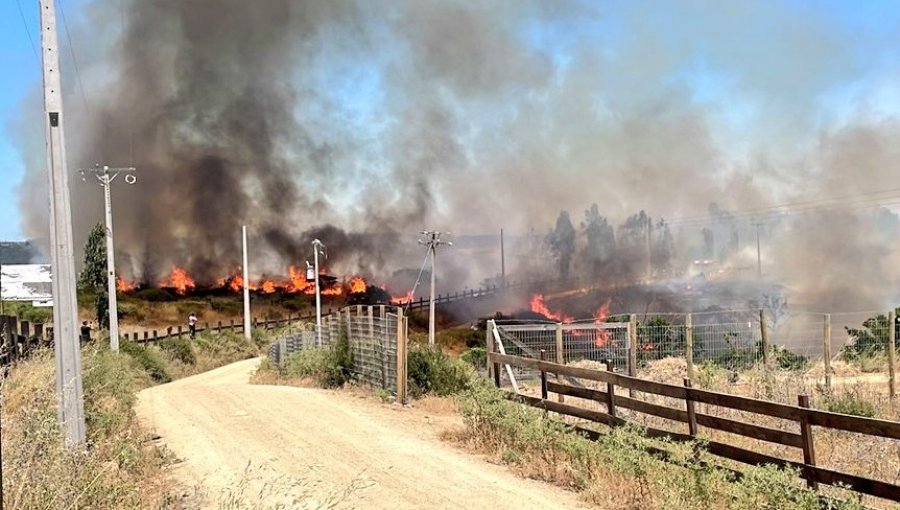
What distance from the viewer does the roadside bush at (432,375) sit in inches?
667

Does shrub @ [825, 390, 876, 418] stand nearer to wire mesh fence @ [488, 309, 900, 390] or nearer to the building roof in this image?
wire mesh fence @ [488, 309, 900, 390]

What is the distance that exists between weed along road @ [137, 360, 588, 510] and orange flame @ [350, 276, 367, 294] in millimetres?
77981

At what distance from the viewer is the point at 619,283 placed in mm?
96188

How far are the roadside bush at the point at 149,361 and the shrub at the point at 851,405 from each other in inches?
1035

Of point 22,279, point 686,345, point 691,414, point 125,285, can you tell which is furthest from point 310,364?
point 125,285

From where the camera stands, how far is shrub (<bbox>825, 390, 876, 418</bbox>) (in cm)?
1245

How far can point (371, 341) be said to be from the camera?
18.1 m

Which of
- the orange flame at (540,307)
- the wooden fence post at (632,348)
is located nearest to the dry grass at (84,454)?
the wooden fence post at (632,348)

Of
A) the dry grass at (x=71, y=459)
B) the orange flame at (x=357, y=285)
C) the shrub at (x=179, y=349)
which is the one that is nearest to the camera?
the dry grass at (x=71, y=459)


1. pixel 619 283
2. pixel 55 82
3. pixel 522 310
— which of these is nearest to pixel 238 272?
pixel 522 310

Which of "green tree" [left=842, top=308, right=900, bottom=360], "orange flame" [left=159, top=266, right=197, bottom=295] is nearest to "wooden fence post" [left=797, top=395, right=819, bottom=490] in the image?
"green tree" [left=842, top=308, right=900, bottom=360]

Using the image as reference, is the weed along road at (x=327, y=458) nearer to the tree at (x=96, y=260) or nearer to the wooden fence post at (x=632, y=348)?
the wooden fence post at (x=632, y=348)

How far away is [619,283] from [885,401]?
8318cm

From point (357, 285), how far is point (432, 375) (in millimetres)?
80495
